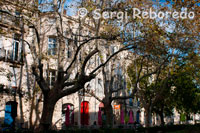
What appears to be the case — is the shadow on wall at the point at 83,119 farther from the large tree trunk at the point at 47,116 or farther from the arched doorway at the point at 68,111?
the large tree trunk at the point at 47,116

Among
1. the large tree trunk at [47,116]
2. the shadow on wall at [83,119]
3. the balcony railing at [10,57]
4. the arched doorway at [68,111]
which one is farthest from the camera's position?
the shadow on wall at [83,119]

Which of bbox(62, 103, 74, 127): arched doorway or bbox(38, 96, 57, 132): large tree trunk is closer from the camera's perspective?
bbox(38, 96, 57, 132): large tree trunk

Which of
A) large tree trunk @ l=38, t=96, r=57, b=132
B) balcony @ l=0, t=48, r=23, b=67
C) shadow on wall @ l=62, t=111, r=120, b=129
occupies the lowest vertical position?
shadow on wall @ l=62, t=111, r=120, b=129

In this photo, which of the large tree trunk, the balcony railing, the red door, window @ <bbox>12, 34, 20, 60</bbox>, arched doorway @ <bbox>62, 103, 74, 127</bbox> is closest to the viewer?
the large tree trunk

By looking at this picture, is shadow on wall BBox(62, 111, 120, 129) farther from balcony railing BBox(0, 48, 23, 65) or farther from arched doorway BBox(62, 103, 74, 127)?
balcony railing BBox(0, 48, 23, 65)

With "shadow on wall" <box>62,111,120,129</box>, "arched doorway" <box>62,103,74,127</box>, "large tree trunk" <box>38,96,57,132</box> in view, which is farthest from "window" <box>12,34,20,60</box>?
"large tree trunk" <box>38,96,57,132</box>

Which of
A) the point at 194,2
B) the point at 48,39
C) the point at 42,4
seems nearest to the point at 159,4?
the point at 194,2

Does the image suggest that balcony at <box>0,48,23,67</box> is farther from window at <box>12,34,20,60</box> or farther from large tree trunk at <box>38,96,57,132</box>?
large tree trunk at <box>38,96,57,132</box>

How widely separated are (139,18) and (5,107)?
14.3 meters

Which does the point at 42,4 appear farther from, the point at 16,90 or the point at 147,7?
the point at 16,90

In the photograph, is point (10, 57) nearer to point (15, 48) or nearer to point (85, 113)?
point (15, 48)

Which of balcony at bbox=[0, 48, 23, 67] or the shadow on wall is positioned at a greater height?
balcony at bbox=[0, 48, 23, 67]

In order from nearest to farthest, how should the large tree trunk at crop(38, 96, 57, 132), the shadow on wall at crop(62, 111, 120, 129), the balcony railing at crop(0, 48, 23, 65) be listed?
the large tree trunk at crop(38, 96, 57, 132)
the balcony railing at crop(0, 48, 23, 65)
the shadow on wall at crop(62, 111, 120, 129)

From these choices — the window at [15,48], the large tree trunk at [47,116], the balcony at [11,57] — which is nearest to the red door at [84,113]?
the balcony at [11,57]
